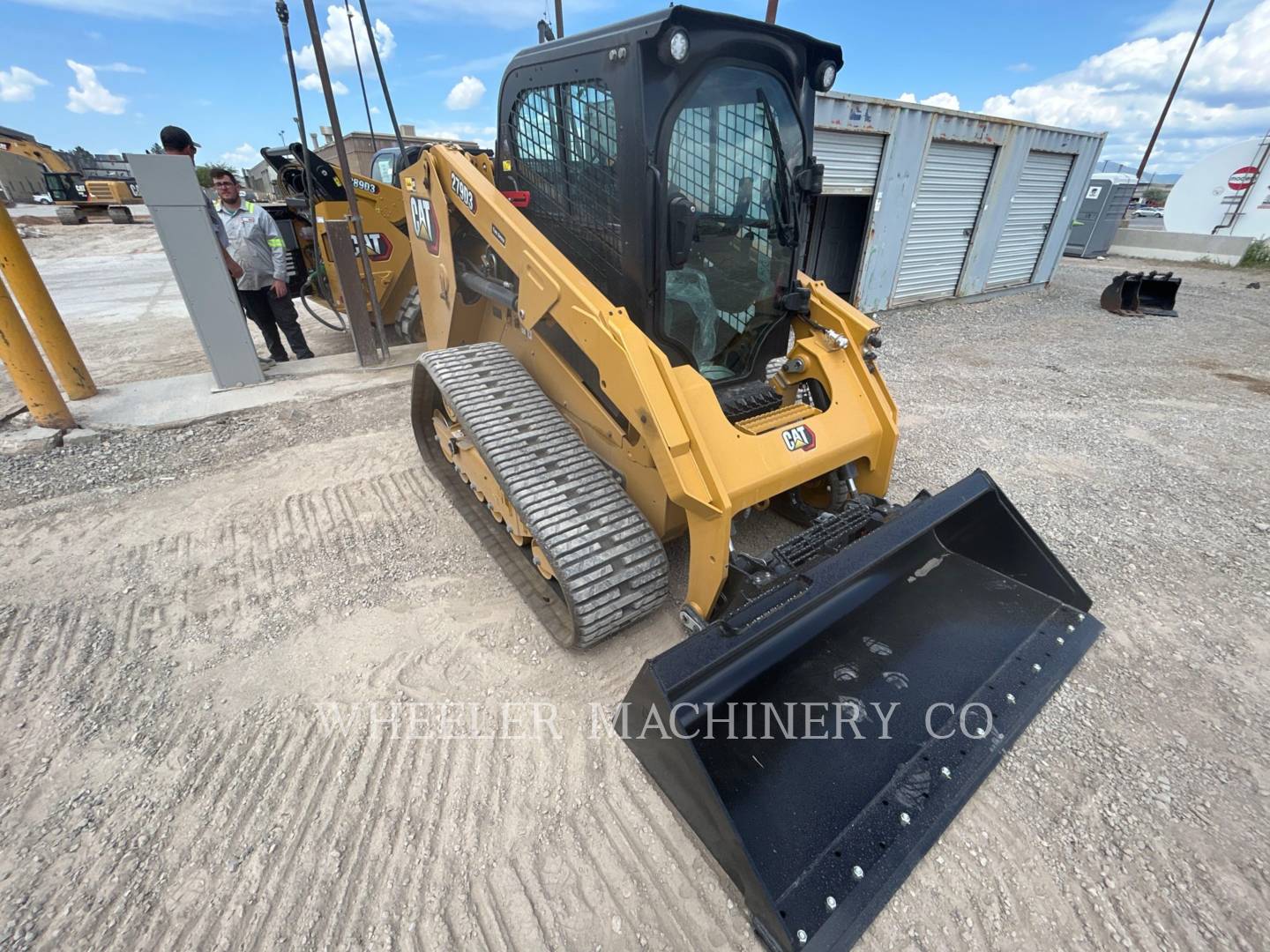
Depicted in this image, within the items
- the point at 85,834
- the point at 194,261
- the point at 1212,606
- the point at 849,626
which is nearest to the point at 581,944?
the point at 849,626

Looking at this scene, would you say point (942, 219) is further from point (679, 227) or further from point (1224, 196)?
point (1224, 196)

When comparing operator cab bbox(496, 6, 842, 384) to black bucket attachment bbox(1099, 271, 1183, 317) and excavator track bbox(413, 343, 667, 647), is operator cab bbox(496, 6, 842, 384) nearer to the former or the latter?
excavator track bbox(413, 343, 667, 647)

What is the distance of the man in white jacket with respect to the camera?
490 cm

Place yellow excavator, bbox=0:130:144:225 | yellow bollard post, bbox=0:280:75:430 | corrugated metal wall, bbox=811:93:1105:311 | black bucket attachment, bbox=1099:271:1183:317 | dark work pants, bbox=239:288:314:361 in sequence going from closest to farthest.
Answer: yellow bollard post, bbox=0:280:75:430 < dark work pants, bbox=239:288:314:361 < corrugated metal wall, bbox=811:93:1105:311 < black bucket attachment, bbox=1099:271:1183:317 < yellow excavator, bbox=0:130:144:225

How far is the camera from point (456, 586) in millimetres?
2660

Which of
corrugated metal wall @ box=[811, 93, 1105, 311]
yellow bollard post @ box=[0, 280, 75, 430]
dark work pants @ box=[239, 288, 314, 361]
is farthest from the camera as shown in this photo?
corrugated metal wall @ box=[811, 93, 1105, 311]

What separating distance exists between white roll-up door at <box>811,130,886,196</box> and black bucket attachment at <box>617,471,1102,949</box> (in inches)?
243

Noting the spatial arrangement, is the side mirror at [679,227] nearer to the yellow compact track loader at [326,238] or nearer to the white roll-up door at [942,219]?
the yellow compact track loader at [326,238]

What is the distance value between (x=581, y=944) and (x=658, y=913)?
22cm

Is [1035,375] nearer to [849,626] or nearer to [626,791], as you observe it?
[849,626]

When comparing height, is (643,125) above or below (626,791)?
above

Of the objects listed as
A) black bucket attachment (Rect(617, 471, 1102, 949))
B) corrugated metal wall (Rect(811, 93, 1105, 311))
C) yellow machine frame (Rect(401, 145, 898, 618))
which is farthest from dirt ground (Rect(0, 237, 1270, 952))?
corrugated metal wall (Rect(811, 93, 1105, 311))

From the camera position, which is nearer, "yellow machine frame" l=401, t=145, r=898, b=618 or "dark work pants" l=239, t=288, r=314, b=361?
"yellow machine frame" l=401, t=145, r=898, b=618

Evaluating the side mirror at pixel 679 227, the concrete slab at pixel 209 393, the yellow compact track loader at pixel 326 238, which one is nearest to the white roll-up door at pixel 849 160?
the yellow compact track loader at pixel 326 238
